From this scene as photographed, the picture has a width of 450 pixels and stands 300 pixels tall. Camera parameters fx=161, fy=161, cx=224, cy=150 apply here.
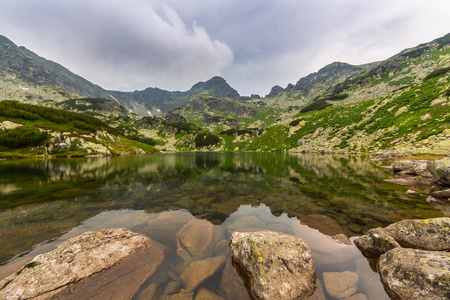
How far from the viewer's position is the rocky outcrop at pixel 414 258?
203 inches

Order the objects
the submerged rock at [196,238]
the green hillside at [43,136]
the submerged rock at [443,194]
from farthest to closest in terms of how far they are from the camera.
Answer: the green hillside at [43,136]
the submerged rock at [443,194]
the submerged rock at [196,238]

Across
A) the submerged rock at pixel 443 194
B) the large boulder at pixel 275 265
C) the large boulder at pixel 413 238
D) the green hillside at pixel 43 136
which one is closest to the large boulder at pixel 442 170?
the submerged rock at pixel 443 194

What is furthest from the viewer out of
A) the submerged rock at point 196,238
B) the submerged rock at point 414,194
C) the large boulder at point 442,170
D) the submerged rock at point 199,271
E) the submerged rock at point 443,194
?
the large boulder at point 442,170

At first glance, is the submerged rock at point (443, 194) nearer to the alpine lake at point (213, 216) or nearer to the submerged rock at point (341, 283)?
the alpine lake at point (213, 216)

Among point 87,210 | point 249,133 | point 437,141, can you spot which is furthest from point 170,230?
point 249,133

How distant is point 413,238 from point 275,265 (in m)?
7.60

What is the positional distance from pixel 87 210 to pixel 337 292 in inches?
689

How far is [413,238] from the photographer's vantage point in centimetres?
805

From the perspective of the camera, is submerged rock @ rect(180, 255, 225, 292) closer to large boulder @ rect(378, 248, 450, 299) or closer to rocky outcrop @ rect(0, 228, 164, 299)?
rocky outcrop @ rect(0, 228, 164, 299)

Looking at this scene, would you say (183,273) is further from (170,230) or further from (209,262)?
(170,230)

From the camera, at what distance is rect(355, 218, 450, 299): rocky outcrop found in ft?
16.9

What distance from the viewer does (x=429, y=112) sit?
57.8 m

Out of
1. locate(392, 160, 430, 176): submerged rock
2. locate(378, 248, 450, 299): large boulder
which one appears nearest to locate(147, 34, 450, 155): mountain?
locate(392, 160, 430, 176): submerged rock

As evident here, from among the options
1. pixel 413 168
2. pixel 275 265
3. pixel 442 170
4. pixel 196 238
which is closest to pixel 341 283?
pixel 275 265
